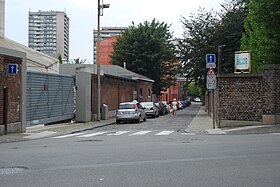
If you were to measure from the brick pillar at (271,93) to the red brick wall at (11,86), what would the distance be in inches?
506

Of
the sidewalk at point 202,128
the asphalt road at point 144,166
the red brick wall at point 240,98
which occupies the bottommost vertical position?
the sidewalk at point 202,128

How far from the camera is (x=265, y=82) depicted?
74.5 feet

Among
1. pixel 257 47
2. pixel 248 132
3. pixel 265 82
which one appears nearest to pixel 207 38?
pixel 257 47

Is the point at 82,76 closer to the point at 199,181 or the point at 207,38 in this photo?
the point at 207,38

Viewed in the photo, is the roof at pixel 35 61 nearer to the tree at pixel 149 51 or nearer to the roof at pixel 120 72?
the roof at pixel 120 72

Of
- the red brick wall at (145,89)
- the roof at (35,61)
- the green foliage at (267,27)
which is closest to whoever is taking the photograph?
the green foliage at (267,27)

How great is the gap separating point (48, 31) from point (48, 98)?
305 feet

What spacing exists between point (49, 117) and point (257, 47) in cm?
1373

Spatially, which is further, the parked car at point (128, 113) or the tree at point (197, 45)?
the tree at point (197, 45)

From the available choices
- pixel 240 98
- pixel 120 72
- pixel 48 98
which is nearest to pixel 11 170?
pixel 240 98

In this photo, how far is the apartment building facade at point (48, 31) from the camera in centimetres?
11550

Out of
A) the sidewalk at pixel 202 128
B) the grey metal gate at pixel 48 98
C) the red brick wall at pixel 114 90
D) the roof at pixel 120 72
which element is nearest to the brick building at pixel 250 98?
the sidewalk at pixel 202 128

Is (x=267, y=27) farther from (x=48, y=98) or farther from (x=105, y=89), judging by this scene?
(x=105, y=89)

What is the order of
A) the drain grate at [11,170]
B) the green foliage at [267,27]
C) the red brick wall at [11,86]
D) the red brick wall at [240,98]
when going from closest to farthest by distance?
the drain grate at [11,170] < the red brick wall at [11,86] < the green foliage at [267,27] < the red brick wall at [240,98]
